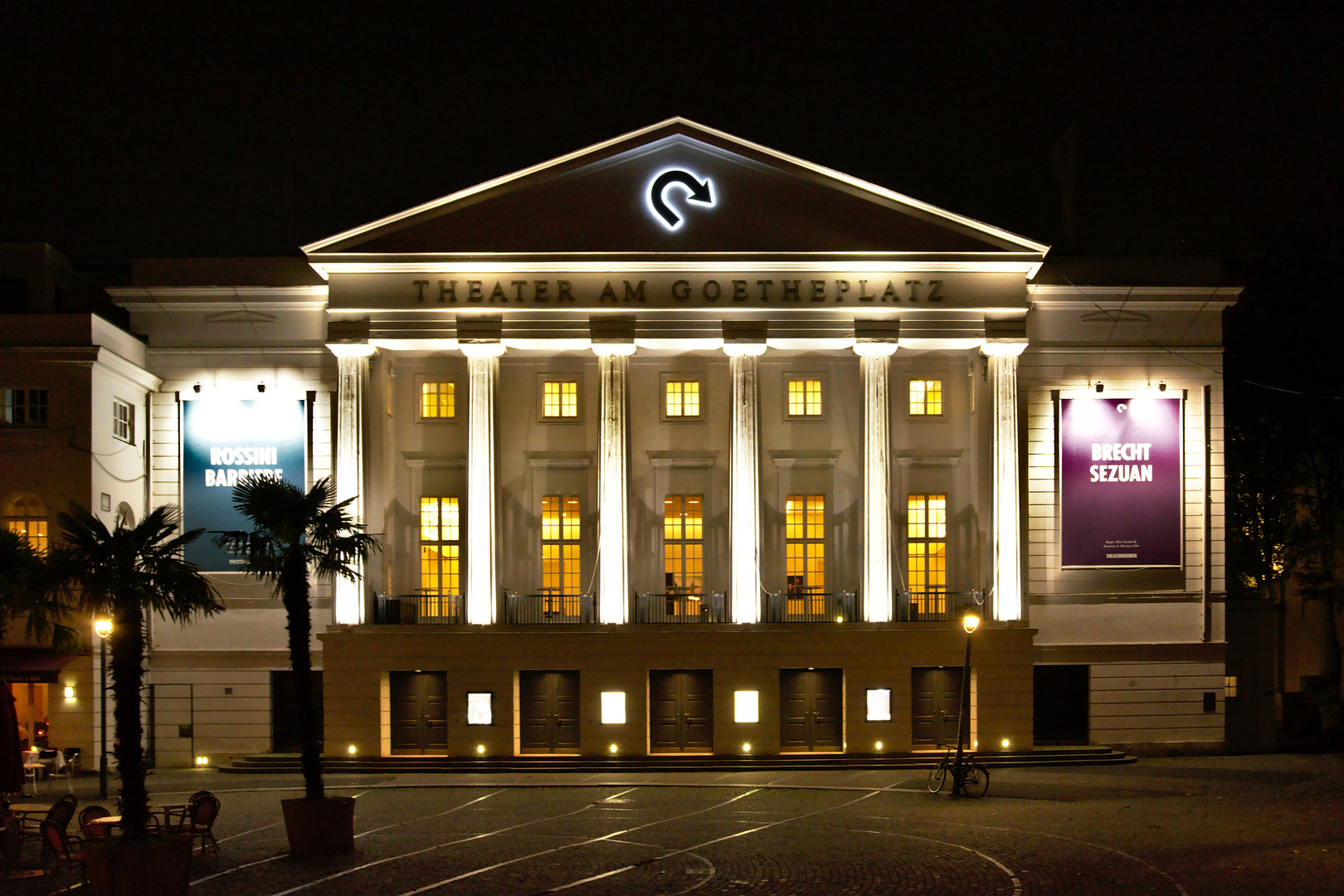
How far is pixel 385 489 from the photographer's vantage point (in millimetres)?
32875

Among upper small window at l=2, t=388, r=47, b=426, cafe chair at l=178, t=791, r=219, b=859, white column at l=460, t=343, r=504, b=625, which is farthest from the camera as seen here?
white column at l=460, t=343, r=504, b=625

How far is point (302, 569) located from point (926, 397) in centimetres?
1960

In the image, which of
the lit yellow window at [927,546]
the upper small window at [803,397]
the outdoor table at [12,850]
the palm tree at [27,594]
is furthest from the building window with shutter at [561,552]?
the outdoor table at [12,850]

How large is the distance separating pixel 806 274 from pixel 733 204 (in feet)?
8.70

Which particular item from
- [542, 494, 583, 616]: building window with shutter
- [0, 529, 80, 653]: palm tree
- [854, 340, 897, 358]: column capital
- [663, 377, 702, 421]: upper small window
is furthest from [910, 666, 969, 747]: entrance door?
[0, 529, 80, 653]: palm tree

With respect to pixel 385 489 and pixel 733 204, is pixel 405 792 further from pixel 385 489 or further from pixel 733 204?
pixel 733 204

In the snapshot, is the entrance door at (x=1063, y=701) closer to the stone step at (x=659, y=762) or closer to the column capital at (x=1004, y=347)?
the stone step at (x=659, y=762)

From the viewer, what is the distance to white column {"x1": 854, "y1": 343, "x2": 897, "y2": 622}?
31.5 m

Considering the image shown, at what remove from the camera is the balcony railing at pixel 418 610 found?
105 ft

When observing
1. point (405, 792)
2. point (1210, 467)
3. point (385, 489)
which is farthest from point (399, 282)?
point (1210, 467)

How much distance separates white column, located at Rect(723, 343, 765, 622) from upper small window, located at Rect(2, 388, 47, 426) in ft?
56.8

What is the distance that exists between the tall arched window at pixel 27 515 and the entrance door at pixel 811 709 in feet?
62.3

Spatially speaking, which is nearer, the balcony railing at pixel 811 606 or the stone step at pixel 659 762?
the stone step at pixel 659 762

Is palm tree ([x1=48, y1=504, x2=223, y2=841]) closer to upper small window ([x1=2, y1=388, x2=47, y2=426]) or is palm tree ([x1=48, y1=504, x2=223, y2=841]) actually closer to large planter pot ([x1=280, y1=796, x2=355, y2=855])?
large planter pot ([x1=280, y1=796, x2=355, y2=855])
